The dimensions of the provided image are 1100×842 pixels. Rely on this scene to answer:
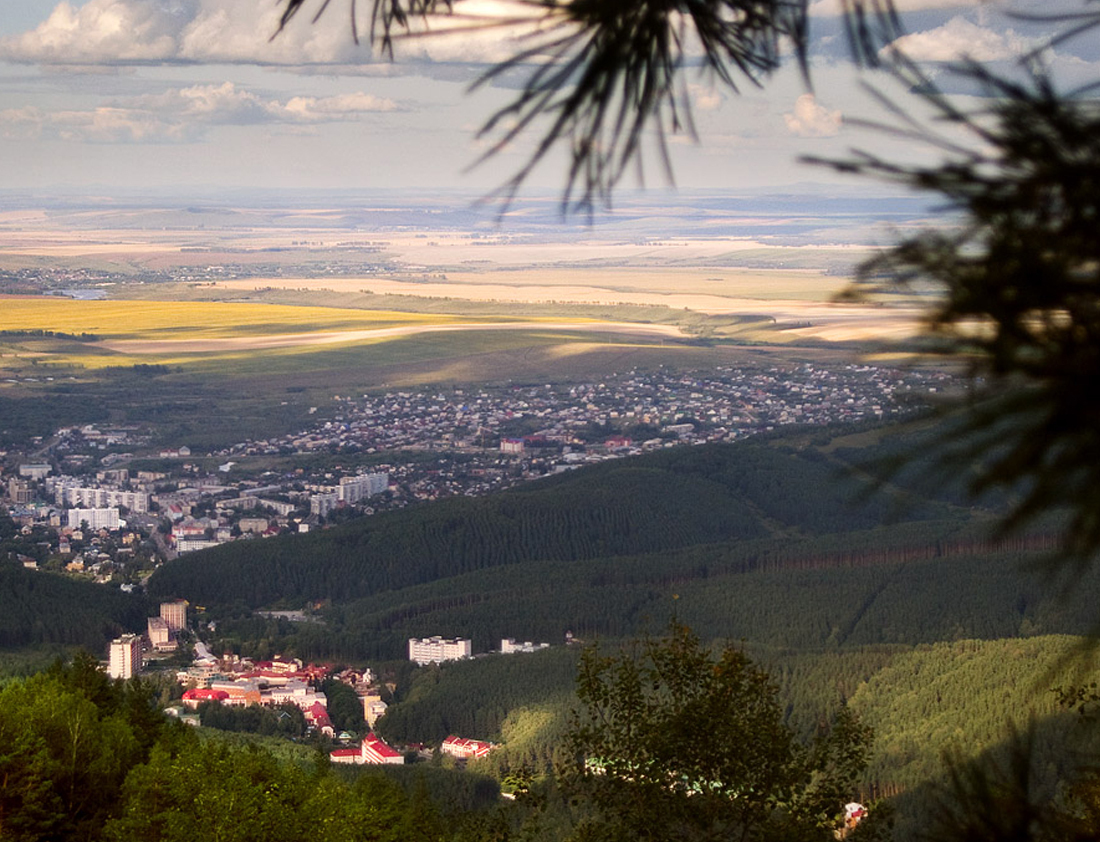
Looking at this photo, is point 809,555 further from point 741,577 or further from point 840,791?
point 840,791

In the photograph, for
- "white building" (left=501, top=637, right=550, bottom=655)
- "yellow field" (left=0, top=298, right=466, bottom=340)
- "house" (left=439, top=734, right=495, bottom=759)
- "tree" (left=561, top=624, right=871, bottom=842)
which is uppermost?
"tree" (left=561, top=624, right=871, bottom=842)

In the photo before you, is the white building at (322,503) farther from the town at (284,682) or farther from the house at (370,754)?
the house at (370,754)

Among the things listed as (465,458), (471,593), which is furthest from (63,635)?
(465,458)

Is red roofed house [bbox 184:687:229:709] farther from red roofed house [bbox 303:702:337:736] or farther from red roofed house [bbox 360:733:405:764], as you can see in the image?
red roofed house [bbox 360:733:405:764]

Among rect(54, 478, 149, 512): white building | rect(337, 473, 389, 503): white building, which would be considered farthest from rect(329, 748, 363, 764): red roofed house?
rect(54, 478, 149, 512): white building

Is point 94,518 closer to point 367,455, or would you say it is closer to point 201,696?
point 367,455

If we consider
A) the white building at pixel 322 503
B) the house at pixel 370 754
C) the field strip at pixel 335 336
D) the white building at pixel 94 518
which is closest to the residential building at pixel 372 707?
the house at pixel 370 754
